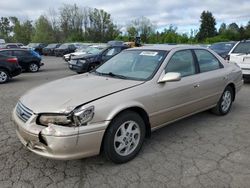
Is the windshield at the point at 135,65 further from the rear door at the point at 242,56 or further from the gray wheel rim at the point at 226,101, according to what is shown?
the rear door at the point at 242,56

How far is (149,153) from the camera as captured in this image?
389 cm

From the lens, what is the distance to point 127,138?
3592 mm

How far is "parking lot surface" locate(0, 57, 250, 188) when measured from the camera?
10.3ft

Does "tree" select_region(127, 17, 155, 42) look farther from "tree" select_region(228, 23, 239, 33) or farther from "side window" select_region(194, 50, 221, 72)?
"side window" select_region(194, 50, 221, 72)

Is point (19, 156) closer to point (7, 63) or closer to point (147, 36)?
point (7, 63)

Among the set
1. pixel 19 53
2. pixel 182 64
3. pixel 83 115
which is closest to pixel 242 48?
pixel 182 64

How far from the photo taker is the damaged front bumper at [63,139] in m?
2.99

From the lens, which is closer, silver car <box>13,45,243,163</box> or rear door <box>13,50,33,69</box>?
silver car <box>13,45,243,163</box>

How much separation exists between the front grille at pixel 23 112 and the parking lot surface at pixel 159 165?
648mm

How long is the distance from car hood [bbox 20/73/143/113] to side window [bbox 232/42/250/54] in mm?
6916

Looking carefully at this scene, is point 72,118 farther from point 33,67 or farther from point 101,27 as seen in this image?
point 101,27

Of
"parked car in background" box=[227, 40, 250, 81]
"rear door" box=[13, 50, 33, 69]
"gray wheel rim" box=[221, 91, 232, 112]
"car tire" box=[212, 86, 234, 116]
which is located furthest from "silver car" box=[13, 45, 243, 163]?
"rear door" box=[13, 50, 33, 69]

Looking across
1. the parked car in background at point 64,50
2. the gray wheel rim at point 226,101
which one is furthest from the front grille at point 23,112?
the parked car in background at point 64,50

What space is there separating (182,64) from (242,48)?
605cm
